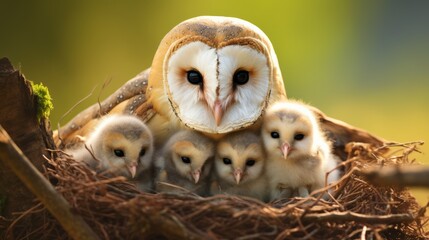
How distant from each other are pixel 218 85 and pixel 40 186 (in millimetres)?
974

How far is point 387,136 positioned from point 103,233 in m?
2.69

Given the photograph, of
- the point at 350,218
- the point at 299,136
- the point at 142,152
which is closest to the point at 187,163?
the point at 142,152

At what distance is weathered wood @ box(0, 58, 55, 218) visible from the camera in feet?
7.52

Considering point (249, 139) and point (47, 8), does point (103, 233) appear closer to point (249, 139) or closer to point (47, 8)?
point (249, 139)

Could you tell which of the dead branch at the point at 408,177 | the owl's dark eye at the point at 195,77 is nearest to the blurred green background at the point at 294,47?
the owl's dark eye at the point at 195,77

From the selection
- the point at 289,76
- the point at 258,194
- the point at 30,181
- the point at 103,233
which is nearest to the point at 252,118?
the point at 258,194

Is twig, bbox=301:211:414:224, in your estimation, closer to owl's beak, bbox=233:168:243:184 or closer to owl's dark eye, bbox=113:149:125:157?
owl's beak, bbox=233:168:243:184

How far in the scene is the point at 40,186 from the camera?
6.52ft

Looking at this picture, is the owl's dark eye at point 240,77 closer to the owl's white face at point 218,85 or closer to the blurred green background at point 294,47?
the owl's white face at point 218,85

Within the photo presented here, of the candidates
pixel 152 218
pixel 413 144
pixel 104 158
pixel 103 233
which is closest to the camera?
pixel 152 218

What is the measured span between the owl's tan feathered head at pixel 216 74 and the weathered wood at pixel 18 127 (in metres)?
0.68

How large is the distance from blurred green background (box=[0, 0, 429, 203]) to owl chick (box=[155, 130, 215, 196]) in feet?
5.54

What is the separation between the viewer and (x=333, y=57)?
4.73 m

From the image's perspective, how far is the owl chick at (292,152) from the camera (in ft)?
9.20
